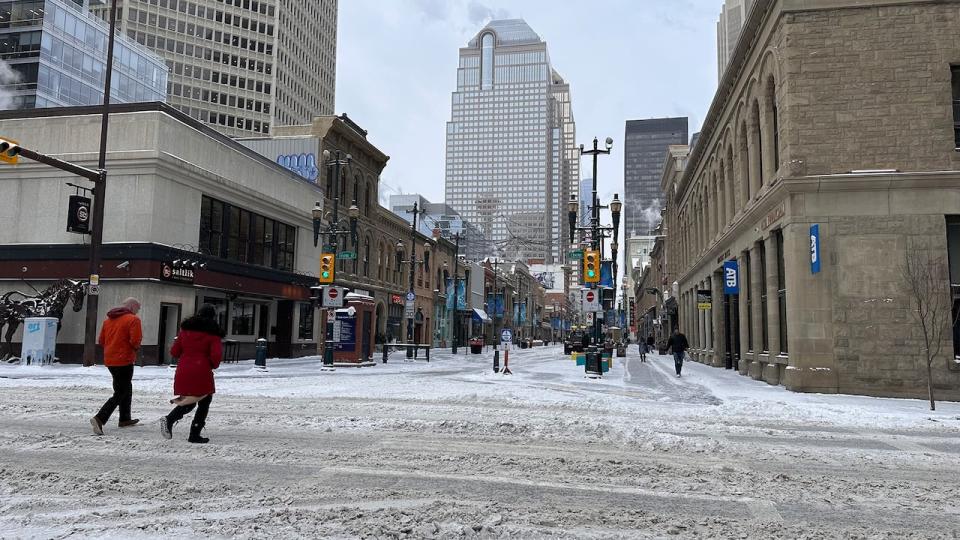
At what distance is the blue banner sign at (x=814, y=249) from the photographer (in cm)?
1617

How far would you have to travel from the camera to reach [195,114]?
94125 mm

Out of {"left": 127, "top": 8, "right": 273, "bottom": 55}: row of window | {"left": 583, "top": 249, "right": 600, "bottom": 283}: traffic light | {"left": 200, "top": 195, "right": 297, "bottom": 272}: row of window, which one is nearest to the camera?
{"left": 583, "top": 249, "right": 600, "bottom": 283}: traffic light

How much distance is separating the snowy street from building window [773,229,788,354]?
6.52 m

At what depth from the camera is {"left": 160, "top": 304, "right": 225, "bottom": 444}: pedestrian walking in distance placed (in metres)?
7.36

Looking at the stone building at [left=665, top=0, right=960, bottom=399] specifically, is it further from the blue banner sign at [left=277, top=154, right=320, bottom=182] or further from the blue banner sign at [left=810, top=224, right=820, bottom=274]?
the blue banner sign at [left=277, top=154, right=320, bottom=182]

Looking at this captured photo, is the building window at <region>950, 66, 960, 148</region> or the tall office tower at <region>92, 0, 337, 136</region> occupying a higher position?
the tall office tower at <region>92, 0, 337, 136</region>

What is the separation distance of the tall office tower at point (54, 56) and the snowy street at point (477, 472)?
70.3m

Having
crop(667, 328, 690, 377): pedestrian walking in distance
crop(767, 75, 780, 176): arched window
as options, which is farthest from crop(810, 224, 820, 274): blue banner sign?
crop(667, 328, 690, 377): pedestrian walking in distance

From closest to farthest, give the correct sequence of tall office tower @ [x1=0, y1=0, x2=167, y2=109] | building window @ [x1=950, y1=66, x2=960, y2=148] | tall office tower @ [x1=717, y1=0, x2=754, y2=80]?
building window @ [x1=950, y1=66, x2=960, y2=148] < tall office tower @ [x1=0, y1=0, x2=167, y2=109] < tall office tower @ [x1=717, y1=0, x2=754, y2=80]

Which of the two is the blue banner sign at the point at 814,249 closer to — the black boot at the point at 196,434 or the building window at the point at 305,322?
the black boot at the point at 196,434

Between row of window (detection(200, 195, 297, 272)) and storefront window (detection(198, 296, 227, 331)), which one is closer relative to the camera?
row of window (detection(200, 195, 297, 272))

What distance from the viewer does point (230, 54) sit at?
98438 mm

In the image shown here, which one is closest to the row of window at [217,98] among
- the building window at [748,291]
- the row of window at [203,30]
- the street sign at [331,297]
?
the row of window at [203,30]

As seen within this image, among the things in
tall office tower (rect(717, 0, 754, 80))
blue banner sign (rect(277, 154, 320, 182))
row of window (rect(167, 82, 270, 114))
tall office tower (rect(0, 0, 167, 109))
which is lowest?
blue banner sign (rect(277, 154, 320, 182))
